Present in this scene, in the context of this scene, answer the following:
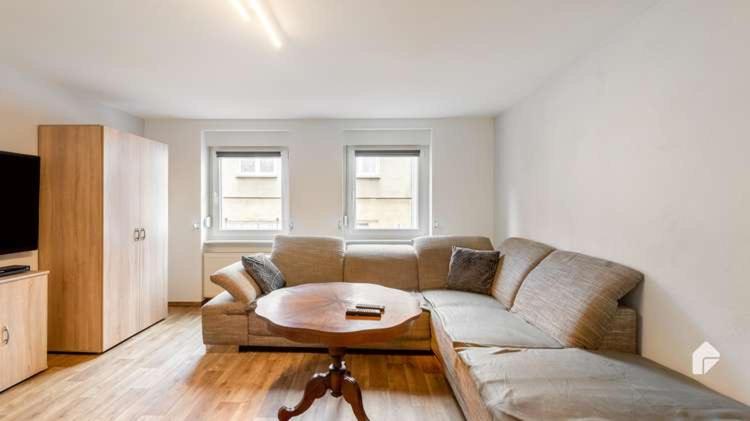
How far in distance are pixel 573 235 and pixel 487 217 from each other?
5.27 feet

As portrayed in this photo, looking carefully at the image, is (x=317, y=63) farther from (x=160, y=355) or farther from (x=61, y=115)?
(x=160, y=355)

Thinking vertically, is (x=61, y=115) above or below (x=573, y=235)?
above

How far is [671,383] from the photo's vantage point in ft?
4.47

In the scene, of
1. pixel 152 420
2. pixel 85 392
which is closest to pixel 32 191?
pixel 85 392

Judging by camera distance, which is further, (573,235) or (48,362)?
(48,362)

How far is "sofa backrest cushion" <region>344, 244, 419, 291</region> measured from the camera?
3184 millimetres

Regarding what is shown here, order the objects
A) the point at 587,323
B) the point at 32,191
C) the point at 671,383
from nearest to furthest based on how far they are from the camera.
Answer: the point at 671,383, the point at 587,323, the point at 32,191

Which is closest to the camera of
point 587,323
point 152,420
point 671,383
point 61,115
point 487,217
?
point 671,383

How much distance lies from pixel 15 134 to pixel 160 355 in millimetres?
2051

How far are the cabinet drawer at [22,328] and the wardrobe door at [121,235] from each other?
377 millimetres

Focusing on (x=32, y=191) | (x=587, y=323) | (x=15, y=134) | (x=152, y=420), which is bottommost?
(x=152, y=420)

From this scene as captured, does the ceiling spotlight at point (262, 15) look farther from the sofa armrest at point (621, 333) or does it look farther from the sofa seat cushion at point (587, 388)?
the sofa armrest at point (621, 333)

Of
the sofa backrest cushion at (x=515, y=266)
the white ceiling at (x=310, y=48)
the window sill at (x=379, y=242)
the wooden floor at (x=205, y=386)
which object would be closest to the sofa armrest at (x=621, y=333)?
the sofa backrest cushion at (x=515, y=266)

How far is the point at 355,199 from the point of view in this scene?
159 inches
